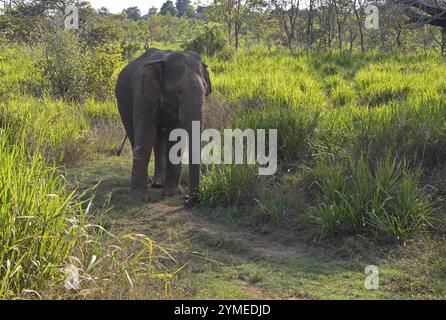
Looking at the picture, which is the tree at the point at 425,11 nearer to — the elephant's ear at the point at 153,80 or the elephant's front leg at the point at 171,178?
the elephant's ear at the point at 153,80

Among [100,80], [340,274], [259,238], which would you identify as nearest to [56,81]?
[100,80]

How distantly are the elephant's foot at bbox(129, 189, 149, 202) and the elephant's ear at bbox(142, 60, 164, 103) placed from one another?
105 centimetres

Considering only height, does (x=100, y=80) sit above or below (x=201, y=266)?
A: above

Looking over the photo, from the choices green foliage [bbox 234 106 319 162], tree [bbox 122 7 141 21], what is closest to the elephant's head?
green foliage [bbox 234 106 319 162]

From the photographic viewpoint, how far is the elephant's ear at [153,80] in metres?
6.57

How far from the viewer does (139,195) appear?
22.6 ft

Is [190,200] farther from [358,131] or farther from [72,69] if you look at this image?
[72,69]

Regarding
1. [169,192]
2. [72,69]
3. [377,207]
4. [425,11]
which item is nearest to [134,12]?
[72,69]

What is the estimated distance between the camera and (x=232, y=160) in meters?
6.80

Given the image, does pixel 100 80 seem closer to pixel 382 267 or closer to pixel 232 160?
pixel 232 160

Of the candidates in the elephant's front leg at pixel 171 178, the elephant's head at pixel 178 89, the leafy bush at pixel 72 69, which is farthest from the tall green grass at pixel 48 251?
the leafy bush at pixel 72 69

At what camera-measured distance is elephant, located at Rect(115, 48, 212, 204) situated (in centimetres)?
642

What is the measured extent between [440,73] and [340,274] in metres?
8.09

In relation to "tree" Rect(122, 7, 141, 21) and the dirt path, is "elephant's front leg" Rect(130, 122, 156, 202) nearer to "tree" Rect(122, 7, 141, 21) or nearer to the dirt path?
the dirt path
